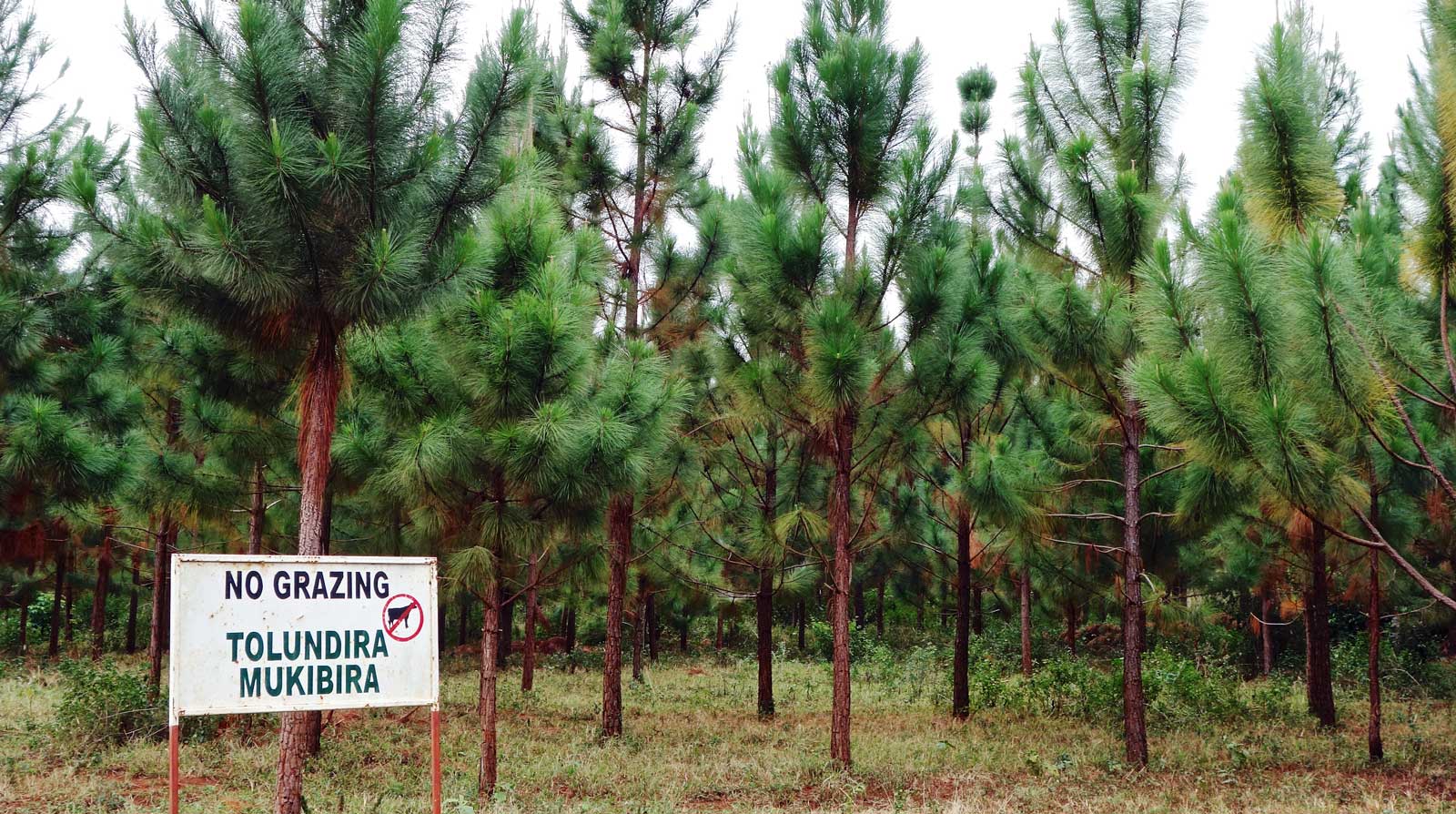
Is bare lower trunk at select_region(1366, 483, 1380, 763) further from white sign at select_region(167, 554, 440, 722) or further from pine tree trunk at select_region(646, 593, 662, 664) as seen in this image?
pine tree trunk at select_region(646, 593, 662, 664)

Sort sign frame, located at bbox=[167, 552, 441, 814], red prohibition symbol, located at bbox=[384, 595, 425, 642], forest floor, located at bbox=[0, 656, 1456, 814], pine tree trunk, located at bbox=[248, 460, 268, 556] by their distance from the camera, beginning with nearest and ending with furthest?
sign frame, located at bbox=[167, 552, 441, 814] < red prohibition symbol, located at bbox=[384, 595, 425, 642] < forest floor, located at bbox=[0, 656, 1456, 814] < pine tree trunk, located at bbox=[248, 460, 268, 556]

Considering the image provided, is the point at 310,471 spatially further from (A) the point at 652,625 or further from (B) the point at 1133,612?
(A) the point at 652,625

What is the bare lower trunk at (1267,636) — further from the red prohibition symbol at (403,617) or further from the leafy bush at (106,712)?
the leafy bush at (106,712)

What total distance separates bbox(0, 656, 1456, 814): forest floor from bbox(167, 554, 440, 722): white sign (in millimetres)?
3081

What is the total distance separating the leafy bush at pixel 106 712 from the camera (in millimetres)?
10305

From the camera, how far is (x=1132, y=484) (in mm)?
9531

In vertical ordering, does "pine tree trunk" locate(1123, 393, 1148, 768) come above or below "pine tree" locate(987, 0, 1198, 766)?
below

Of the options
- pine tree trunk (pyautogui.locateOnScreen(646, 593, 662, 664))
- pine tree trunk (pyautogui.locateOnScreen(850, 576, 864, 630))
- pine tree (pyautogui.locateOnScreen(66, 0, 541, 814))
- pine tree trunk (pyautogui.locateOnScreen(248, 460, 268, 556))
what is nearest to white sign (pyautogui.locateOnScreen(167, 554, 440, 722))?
pine tree (pyautogui.locateOnScreen(66, 0, 541, 814))

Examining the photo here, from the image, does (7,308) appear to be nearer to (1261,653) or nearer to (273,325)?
(273,325)

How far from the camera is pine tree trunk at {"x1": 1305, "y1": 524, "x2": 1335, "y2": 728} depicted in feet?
38.0

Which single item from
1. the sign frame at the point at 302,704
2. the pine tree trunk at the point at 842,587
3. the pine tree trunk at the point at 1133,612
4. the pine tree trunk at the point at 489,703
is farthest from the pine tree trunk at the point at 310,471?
the pine tree trunk at the point at 1133,612

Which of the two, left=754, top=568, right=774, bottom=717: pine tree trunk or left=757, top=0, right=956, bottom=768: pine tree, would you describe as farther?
left=754, top=568, right=774, bottom=717: pine tree trunk

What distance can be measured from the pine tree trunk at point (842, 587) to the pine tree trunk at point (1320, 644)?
5828 mm

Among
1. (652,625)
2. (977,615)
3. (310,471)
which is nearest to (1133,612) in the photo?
(310,471)
